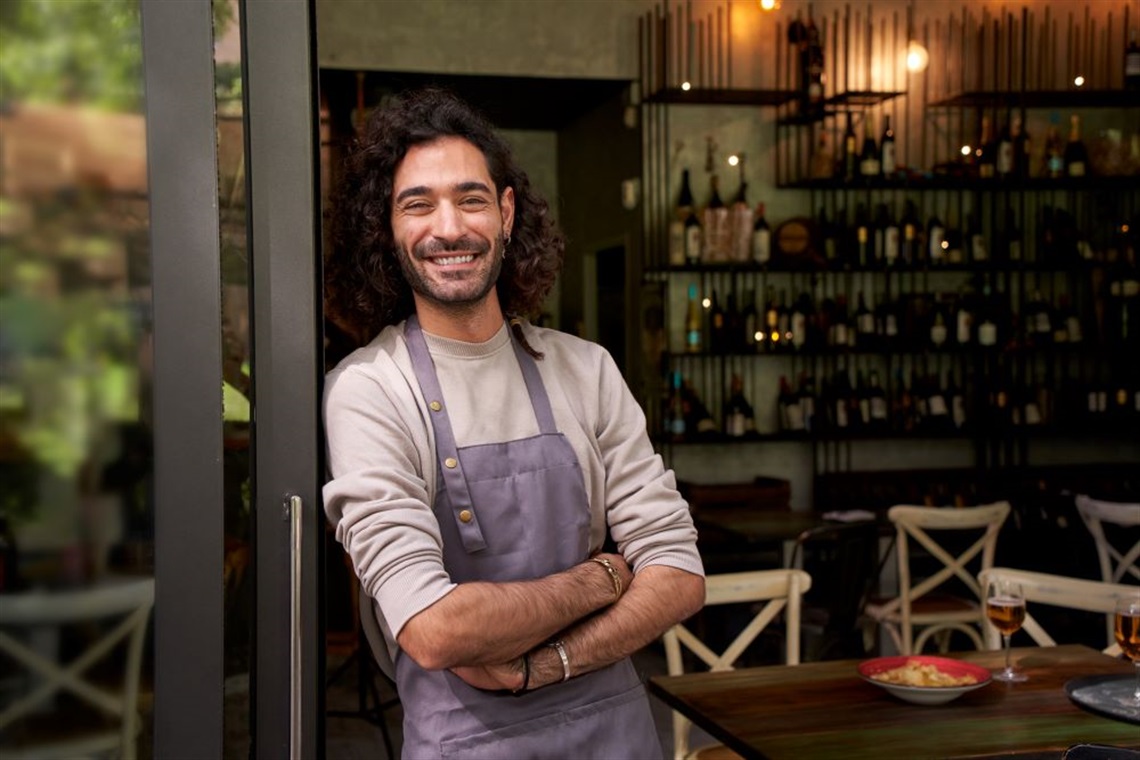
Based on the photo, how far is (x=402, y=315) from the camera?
1959 millimetres

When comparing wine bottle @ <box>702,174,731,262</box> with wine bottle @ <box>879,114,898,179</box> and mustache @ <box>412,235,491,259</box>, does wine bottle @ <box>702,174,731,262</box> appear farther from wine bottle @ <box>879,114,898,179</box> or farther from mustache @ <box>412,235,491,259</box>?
mustache @ <box>412,235,491,259</box>

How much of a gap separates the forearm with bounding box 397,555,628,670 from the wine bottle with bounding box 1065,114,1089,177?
6.10 m

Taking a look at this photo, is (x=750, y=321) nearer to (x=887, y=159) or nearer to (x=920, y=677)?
(x=887, y=159)

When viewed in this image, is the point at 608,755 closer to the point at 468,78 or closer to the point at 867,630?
the point at 867,630

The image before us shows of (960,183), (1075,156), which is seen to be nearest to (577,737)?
(960,183)

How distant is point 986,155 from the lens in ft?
22.7

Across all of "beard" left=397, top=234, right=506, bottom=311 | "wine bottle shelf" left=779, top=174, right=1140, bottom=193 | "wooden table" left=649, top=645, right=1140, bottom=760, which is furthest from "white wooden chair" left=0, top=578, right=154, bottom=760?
"wine bottle shelf" left=779, top=174, right=1140, bottom=193

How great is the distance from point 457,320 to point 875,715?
40.4 inches

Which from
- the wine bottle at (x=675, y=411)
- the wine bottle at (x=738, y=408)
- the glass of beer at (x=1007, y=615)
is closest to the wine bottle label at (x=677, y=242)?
the wine bottle at (x=675, y=411)

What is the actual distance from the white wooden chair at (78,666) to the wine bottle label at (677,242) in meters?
5.60

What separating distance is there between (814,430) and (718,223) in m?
1.25

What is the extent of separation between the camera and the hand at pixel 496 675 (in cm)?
166

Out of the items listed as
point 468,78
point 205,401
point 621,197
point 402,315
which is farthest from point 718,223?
point 205,401

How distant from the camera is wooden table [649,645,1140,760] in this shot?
1989 mm
